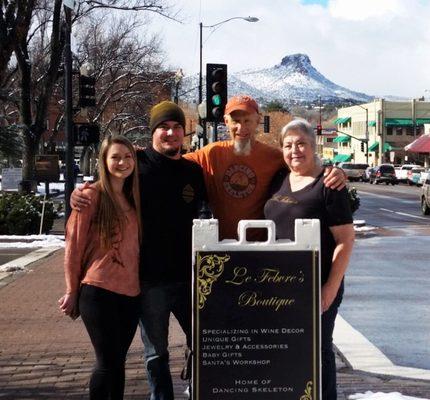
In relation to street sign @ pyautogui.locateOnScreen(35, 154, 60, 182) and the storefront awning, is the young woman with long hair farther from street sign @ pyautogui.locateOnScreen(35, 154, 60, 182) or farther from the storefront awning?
the storefront awning

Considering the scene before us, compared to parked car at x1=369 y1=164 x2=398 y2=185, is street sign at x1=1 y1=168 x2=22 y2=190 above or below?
above

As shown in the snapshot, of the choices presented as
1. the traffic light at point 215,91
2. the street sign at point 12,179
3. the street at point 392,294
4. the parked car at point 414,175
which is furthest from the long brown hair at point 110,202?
the parked car at point 414,175

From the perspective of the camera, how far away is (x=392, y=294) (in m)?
10.2

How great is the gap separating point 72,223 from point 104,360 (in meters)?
0.74

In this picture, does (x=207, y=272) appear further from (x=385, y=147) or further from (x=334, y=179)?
(x=385, y=147)

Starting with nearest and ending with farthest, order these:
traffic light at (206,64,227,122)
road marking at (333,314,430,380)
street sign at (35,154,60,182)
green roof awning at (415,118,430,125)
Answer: road marking at (333,314,430,380) → traffic light at (206,64,227,122) → street sign at (35,154,60,182) → green roof awning at (415,118,430,125)

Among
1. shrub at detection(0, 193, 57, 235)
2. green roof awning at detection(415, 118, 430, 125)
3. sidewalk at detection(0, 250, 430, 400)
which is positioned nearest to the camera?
sidewalk at detection(0, 250, 430, 400)

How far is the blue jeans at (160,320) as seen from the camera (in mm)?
4289

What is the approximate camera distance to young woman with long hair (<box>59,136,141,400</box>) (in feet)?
13.6

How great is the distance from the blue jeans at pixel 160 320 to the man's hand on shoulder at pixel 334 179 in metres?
0.94

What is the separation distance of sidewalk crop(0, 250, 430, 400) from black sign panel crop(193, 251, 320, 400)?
163cm

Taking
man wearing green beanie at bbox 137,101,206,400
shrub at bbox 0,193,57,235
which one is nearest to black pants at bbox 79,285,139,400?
man wearing green beanie at bbox 137,101,206,400

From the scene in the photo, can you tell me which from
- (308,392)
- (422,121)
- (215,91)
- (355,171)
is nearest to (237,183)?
(308,392)

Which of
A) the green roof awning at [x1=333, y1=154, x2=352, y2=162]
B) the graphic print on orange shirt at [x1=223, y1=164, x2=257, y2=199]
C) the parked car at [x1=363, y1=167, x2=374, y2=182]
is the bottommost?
the parked car at [x1=363, y1=167, x2=374, y2=182]
